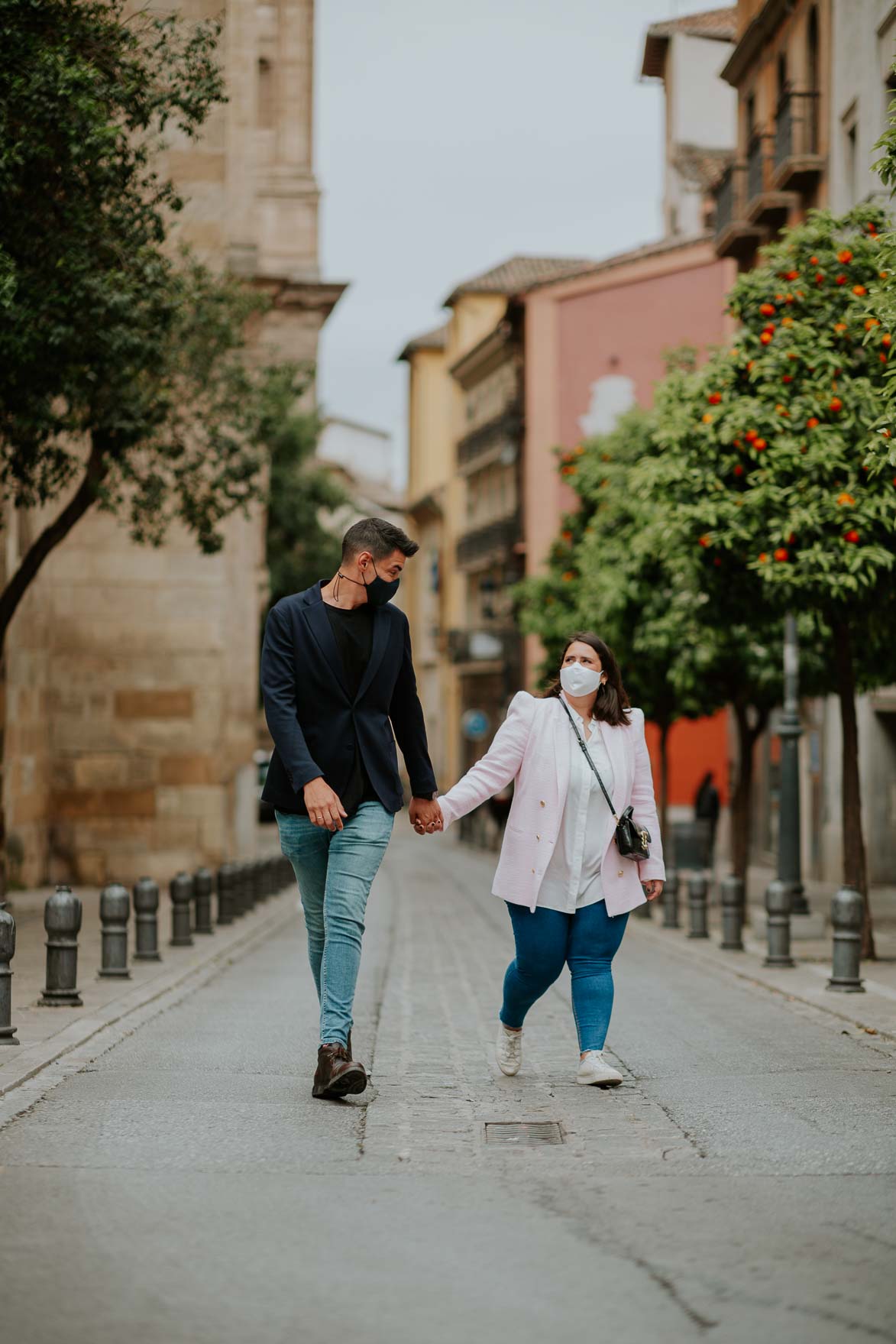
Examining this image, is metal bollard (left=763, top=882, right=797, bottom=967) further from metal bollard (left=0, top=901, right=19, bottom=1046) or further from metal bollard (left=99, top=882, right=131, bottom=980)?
metal bollard (left=0, top=901, right=19, bottom=1046)

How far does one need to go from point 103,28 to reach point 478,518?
182 feet

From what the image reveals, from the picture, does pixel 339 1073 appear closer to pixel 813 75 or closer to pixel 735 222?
pixel 813 75

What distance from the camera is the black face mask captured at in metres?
7.06

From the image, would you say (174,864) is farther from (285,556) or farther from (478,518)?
(478,518)

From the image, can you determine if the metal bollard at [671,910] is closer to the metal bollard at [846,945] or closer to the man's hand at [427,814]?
the metal bollard at [846,945]

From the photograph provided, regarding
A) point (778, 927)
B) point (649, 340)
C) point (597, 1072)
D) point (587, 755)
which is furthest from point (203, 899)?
point (649, 340)

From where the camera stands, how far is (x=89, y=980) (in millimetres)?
12656

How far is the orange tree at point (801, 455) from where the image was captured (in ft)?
47.9

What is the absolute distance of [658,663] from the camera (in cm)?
2575

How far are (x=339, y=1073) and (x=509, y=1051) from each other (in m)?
1.12

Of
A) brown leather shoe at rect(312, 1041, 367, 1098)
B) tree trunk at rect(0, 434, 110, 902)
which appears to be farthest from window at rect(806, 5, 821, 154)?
brown leather shoe at rect(312, 1041, 367, 1098)

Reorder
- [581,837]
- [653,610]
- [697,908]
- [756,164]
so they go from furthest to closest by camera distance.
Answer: [756,164]
[653,610]
[697,908]
[581,837]

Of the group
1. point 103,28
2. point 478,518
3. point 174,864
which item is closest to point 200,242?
point 174,864

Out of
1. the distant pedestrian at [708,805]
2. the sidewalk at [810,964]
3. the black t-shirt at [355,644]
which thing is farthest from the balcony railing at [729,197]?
the black t-shirt at [355,644]
